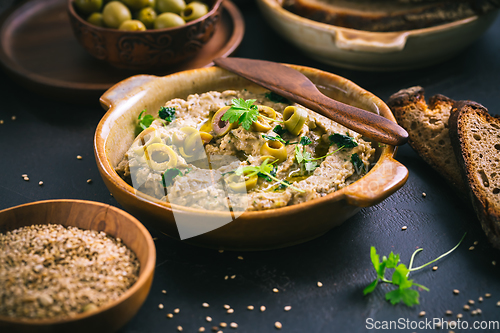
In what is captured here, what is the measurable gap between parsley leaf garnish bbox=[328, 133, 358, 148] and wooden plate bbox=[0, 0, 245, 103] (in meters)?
1.20

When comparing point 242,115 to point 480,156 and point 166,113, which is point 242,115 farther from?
point 480,156

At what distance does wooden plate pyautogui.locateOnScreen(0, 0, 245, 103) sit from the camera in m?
3.23

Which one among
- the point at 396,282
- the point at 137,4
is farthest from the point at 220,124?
the point at 137,4

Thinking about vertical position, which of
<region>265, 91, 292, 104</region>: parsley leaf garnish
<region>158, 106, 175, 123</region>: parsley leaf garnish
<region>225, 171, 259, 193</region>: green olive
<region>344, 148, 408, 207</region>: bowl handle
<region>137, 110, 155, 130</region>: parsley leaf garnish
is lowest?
<region>137, 110, 155, 130</region>: parsley leaf garnish

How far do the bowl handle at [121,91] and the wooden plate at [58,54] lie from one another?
0.52 meters

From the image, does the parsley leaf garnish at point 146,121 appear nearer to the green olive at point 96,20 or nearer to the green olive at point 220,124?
the green olive at point 220,124

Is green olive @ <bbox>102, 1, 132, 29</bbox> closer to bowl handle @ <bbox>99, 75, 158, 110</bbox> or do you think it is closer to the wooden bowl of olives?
the wooden bowl of olives

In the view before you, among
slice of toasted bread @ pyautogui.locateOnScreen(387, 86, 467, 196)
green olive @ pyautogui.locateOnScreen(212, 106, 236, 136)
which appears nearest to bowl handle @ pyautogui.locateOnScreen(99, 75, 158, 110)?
green olive @ pyautogui.locateOnScreen(212, 106, 236, 136)

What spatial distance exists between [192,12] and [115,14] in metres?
0.61

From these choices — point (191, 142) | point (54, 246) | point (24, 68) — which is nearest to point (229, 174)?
point (191, 142)

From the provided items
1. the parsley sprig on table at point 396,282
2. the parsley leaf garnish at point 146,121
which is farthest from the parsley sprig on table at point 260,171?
the parsley leaf garnish at point 146,121

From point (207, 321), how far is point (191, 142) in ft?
3.13

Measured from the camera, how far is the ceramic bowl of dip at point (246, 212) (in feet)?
6.20

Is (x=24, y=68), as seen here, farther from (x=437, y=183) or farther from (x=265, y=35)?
(x=437, y=183)
